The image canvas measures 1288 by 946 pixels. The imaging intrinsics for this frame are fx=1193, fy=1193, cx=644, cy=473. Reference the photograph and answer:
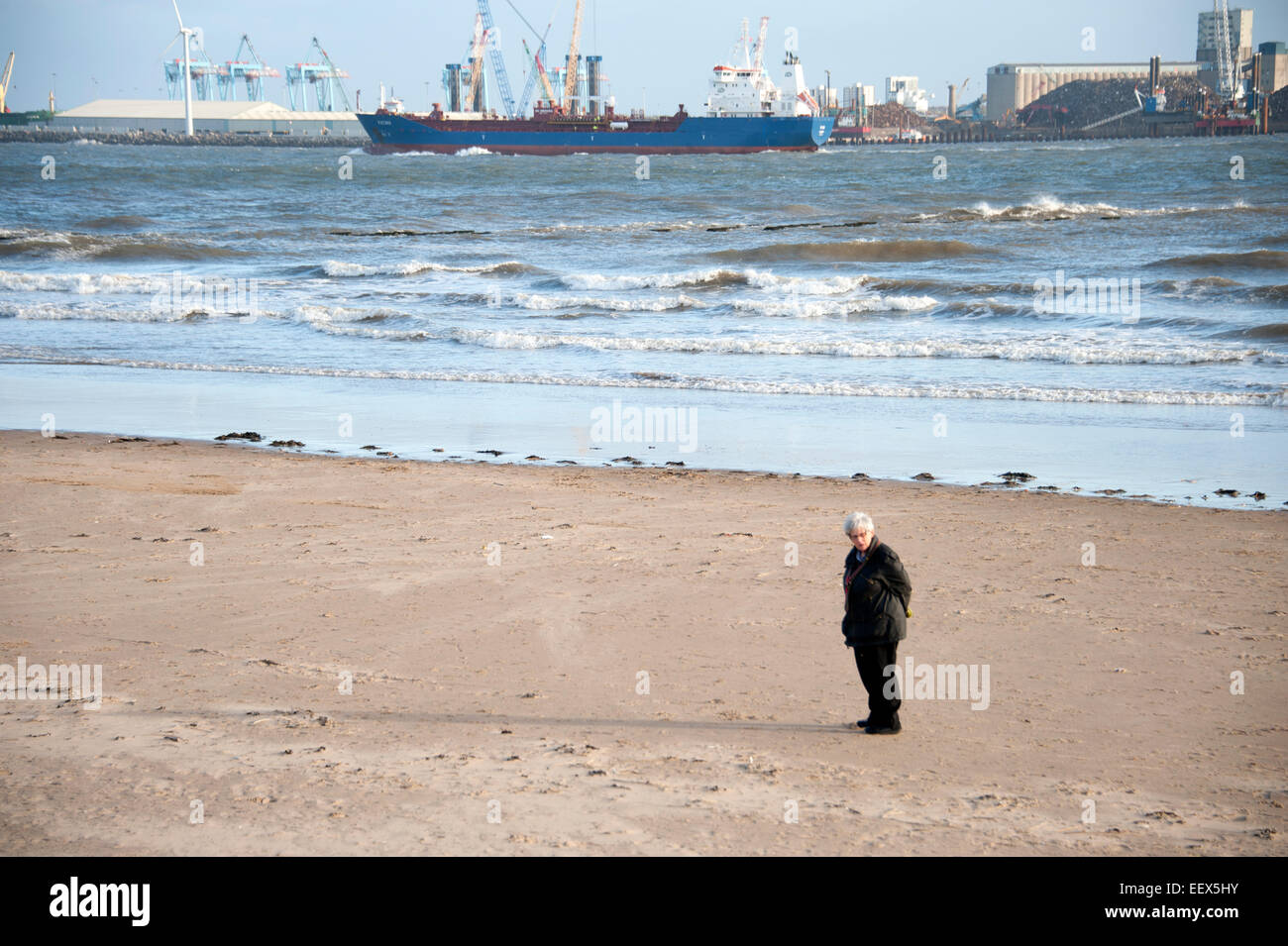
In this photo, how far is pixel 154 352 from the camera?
19094 mm

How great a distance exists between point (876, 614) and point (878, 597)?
8 cm

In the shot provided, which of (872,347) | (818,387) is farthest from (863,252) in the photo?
(818,387)

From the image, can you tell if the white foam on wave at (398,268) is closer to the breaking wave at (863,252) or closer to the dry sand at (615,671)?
the breaking wave at (863,252)

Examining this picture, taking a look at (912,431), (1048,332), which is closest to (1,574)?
(912,431)

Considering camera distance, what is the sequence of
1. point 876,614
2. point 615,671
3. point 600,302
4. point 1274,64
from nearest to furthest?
point 876,614
point 615,671
point 600,302
point 1274,64

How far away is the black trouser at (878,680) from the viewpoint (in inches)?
220

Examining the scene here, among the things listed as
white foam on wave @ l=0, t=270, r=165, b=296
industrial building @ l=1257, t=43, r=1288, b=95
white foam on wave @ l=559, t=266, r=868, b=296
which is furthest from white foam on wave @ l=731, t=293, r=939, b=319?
industrial building @ l=1257, t=43, r=1288, b=95

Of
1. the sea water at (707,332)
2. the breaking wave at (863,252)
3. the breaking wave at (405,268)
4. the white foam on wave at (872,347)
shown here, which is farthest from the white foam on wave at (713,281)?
the white foam on wave at (872,347)

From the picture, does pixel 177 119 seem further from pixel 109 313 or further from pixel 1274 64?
pixel 109 313

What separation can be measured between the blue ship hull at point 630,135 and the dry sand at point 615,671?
8868 cm

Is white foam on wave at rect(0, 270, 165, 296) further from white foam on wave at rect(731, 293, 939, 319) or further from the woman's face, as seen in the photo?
the woman's face

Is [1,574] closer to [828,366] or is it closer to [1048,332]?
[828,366]

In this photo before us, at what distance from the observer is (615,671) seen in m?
6.39

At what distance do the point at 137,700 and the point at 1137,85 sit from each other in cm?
17802
